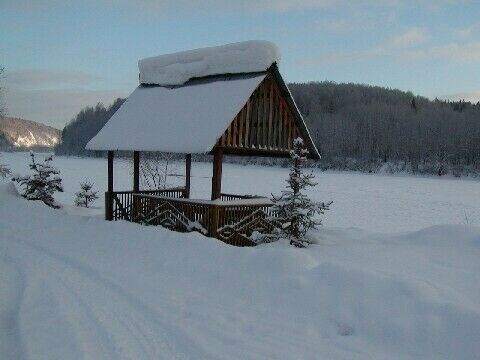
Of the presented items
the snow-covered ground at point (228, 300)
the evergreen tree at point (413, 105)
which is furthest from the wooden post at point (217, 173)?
the evergreen tree at point (413, 105)

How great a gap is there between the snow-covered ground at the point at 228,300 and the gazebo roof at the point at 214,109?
117 inches

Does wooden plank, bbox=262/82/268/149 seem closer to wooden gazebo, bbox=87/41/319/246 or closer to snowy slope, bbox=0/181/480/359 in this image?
wooden gazebo, bbox=87/41/319/246

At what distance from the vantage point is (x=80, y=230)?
13117 mm

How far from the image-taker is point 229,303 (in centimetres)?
685

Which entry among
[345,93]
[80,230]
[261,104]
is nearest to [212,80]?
[261,104]

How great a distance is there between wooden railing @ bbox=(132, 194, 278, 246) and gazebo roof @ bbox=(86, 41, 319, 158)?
5.24 feet

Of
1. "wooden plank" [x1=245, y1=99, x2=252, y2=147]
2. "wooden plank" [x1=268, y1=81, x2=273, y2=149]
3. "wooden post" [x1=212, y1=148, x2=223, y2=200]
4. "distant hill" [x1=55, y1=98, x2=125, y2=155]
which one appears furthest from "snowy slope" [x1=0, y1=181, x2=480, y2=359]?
"distant hill" [x1=55, y1=98, x2=125, y2=155]

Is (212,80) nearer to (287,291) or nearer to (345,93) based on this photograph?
(287,291)

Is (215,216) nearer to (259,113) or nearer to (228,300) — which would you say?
(259,113)

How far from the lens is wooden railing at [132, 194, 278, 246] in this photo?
11.8 metres

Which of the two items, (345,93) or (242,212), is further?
(345,93)

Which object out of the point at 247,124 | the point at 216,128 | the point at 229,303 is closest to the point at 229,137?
the point at 216,128

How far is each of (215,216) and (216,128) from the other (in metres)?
2.35

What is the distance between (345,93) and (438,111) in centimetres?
2942
